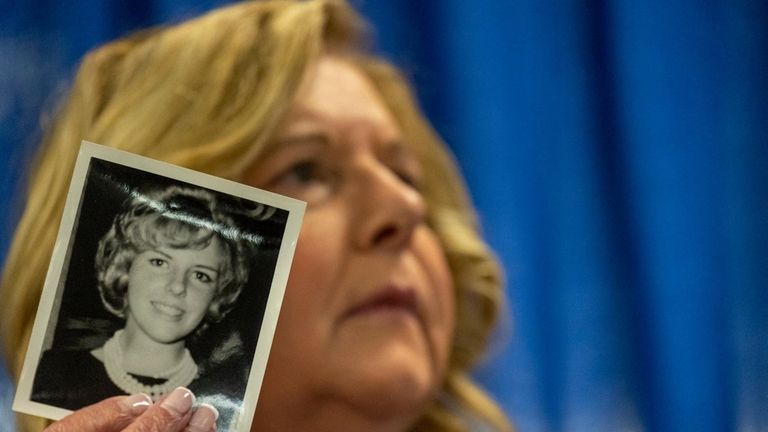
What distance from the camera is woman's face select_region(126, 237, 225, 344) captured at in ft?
2.57

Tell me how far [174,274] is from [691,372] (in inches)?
25.4

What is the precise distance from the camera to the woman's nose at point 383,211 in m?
0.92

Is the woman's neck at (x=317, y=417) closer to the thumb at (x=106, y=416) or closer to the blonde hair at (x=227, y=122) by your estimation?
the blonde hair at (x=227, y=122)

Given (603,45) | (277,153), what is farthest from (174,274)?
(603,45)

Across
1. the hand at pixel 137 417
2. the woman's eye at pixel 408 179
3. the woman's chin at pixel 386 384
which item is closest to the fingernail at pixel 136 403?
the hand at pixel 137 417

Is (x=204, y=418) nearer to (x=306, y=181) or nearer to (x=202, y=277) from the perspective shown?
(x=202, y=277)

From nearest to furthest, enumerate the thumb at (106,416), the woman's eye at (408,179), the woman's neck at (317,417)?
the thumb at (106,416)
the woman's neck at (317,417)
the woman's eye at (408,179)

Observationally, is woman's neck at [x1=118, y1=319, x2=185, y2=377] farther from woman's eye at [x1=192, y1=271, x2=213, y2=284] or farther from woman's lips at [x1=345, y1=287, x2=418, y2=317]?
woman's lips at [x1=345, y1=287, x2=418, y2=317]

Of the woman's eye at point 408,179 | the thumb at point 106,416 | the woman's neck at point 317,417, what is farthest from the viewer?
the woman's eye at point 408,179

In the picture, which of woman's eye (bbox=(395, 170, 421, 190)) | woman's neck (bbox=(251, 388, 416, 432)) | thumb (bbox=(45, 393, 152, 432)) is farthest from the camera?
woman's eye (bbox=(395, 170, 421, 190))

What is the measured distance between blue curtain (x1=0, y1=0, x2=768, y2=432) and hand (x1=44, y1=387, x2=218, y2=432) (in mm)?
388

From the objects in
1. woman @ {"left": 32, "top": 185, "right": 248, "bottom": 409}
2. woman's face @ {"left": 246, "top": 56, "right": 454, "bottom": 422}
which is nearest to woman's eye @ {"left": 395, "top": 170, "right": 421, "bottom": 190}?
woman's face @ {"left": 246, "top": 56, "right": 454, "bottom": 422}

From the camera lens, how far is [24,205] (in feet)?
3.03

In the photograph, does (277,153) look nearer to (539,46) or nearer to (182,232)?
(182,232)
